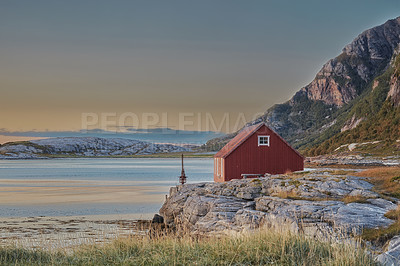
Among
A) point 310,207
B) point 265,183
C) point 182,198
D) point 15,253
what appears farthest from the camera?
point 182,198

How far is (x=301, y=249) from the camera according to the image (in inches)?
408

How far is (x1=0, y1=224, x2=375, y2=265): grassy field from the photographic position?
988 centimetres

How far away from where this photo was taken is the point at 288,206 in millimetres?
21766

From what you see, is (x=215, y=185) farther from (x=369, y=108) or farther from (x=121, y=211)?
(x=369, y=108)

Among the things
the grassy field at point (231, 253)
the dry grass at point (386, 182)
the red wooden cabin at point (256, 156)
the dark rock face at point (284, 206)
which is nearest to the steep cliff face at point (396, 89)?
the red wooden cabin at point (256, 156)

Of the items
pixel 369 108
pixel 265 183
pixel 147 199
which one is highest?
pixel 369 108

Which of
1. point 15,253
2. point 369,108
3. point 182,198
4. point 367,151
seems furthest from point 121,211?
point 369,108

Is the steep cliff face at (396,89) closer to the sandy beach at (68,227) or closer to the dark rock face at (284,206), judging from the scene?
the dark rock face at (284,206)

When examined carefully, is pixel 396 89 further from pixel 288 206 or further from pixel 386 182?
pixel 288 206

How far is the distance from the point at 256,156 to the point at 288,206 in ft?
65.3

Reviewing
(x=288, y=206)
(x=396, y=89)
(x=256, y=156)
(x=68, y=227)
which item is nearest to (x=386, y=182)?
(x=288, y=206)

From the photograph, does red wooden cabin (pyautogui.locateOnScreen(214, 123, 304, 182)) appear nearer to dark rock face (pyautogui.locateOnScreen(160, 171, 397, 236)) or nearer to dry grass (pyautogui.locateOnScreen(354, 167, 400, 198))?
dark rock face (pyautogui.locateOnScreen(160, 171, 397, 236))

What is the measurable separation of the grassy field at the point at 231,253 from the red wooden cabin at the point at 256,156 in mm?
29498

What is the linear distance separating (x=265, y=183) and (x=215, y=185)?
5.34 m
